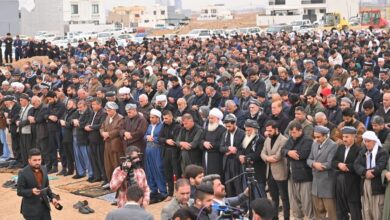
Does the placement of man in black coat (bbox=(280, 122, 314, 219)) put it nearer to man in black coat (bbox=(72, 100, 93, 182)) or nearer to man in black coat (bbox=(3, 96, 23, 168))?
man in black coat (bbox=(72, 100, 93, 182))

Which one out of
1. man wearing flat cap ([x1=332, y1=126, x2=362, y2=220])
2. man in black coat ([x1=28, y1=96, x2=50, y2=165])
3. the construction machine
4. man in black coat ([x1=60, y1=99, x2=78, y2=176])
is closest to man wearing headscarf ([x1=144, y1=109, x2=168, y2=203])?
Result: man in black coat ([x1=60, y1=99, x2=78, y2=176])

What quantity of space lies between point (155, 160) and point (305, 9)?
8194 centimetres

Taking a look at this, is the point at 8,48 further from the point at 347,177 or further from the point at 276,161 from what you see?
the point at 347,177

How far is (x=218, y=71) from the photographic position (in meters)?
19.0

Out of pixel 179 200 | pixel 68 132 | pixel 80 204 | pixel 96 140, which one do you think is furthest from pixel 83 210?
pixel 179 200

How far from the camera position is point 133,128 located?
1206 centimetres

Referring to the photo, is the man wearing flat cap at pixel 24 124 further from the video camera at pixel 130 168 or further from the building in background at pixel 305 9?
the building in background at pixel 305 9

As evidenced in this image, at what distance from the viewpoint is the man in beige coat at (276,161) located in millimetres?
9836

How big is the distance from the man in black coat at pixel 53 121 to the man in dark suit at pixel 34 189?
519 cm

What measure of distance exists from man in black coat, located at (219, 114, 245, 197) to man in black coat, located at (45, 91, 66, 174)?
4593 mm

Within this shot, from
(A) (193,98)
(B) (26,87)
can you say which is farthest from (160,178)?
(B) (26,87)

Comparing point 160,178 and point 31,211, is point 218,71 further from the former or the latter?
point 31,211

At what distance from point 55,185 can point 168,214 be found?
6.78m

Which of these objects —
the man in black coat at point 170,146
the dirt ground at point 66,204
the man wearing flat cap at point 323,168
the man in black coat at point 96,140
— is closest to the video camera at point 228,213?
the man wearing flat cap at point 323,168
